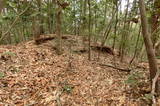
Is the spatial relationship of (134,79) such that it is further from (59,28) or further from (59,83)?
(59,28)

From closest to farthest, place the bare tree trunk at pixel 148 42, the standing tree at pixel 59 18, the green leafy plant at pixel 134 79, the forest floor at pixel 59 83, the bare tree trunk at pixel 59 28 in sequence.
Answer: the bare tree trunk at pixel 148 42 < the forest floor at pixel 59 83 < the green leafy plant at pixel 134 79 < the standing tree at pixel 59 18 < the bare tree trunk at pixel 59 28

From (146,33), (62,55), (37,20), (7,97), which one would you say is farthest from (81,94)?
(37,20)

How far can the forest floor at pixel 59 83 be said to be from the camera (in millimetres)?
4285

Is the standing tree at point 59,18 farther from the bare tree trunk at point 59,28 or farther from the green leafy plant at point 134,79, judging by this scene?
the green leafy plant at point 134,79

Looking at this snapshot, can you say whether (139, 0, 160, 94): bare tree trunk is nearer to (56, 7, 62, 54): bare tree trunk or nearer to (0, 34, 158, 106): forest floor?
(0, 34, 158, 106): forest floor

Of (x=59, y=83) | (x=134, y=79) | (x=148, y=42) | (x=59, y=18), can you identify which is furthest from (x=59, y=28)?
(x=148, y=42)

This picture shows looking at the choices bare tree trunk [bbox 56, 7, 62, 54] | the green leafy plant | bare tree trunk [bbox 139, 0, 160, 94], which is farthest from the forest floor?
bare tree trunk [bbox 139, 0, 160, 94]

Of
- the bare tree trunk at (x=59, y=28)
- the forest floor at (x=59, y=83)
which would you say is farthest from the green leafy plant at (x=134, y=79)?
the bare tree trunk at (x=59, y=28)

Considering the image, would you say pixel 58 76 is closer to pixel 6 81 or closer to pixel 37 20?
pixel 6 81

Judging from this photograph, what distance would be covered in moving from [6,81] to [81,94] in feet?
6.78

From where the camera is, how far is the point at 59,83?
16.5 ft

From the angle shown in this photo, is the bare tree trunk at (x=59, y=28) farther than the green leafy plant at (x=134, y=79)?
Yes

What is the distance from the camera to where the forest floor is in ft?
14.1

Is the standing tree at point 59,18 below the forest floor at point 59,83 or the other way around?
the other way around
